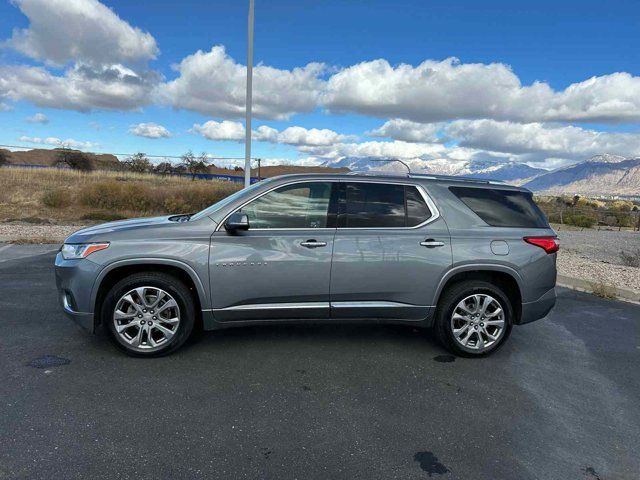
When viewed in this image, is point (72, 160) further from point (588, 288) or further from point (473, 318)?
point (473, 318)

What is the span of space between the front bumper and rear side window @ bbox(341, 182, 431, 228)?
7.58 ft

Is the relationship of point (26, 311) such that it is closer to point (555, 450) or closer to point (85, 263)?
point (85, 263)

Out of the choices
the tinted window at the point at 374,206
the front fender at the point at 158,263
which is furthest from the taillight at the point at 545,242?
the front fender at the point at 158,263

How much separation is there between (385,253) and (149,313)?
7.27 ft

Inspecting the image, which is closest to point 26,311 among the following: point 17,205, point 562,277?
point 562,277

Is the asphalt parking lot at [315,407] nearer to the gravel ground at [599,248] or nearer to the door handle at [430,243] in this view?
the door handle at [430,243]

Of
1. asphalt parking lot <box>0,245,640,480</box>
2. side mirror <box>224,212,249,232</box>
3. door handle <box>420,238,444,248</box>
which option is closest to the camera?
asphalt parking lot <box>0,245,640,480</box>

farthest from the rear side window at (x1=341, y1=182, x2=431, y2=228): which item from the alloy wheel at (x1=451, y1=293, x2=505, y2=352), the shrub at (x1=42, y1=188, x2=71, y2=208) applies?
the shrub at (x1=42, y1=188, x2=71, y2=208)

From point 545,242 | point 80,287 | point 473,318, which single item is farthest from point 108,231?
point 545,242

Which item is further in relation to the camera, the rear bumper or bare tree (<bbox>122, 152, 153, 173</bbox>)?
bare tree (<bbox>122, 152, 153, 173</bbox>)

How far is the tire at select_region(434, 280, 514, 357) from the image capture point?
4.47 m

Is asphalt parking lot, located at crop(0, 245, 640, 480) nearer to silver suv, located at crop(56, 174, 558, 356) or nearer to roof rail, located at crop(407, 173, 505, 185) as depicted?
silver suv, located at crop(56, 174, 558, 356)

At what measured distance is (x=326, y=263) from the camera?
4195 millimetres

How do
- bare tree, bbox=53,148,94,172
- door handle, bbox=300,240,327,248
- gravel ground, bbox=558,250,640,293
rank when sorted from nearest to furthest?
door handle, bbox=300,240,327,248 < gravel ground, bbox=558,250,640,293 < bare tree, bbox=53,148,94,172
